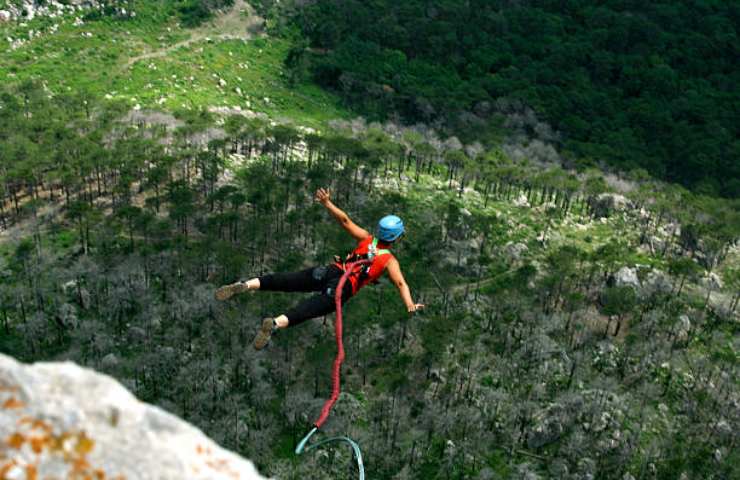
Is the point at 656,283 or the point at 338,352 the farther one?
the point at 656,283

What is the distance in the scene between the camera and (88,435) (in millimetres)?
9047

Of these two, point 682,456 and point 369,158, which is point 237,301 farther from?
point 682,456

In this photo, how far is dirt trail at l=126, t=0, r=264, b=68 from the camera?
414 ft

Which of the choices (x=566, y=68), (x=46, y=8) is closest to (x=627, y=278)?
(x=566, y=68)

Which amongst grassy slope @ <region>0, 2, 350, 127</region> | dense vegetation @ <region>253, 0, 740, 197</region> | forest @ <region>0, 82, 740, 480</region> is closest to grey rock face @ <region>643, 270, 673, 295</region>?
forest @ <region>0, 82, 740, 480</region>

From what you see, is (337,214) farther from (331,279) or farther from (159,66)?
(159,66)

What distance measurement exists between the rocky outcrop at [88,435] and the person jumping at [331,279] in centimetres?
719

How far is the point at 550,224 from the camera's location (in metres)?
88.5

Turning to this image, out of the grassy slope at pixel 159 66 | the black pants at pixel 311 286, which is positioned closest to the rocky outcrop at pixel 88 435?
the black pants at pixel 311 286

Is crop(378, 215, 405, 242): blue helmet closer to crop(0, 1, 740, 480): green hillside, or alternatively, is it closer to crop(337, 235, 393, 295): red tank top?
crop(337, 235, 393, 295): red tank top

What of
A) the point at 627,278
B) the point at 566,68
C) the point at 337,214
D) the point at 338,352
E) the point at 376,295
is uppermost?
the point at 337,214

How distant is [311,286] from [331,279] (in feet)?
2.31

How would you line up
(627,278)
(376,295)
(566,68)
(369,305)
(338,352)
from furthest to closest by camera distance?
(566,68), (627,278), (376,295), (369,305), (338,352)

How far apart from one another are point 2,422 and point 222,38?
127m
